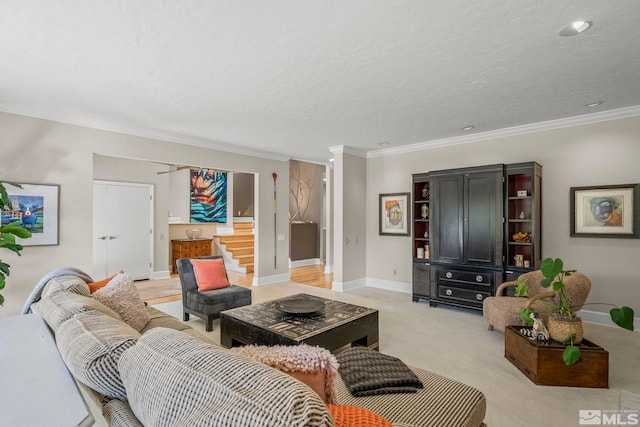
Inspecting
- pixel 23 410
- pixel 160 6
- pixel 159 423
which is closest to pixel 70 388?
pixel 23 410

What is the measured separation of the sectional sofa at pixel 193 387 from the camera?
719 mm

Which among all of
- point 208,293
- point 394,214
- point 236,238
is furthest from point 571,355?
point 236,238

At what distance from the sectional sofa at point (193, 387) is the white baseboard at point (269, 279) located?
15.0ft

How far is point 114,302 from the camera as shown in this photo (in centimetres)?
238

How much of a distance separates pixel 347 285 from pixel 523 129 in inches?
144

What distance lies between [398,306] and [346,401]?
3.44m

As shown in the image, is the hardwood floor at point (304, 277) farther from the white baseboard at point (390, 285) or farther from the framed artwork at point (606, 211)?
the framed artwork at point (606, 211)

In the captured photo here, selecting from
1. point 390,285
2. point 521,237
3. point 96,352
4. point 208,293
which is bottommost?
point 390,285

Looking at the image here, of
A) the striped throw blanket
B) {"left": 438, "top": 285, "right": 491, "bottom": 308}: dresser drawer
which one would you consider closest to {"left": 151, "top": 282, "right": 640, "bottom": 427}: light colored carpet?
{"left": 438, "top": 285, "right": 491, "bottom": 308}: dresser drawer

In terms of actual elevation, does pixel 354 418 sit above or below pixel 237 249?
above

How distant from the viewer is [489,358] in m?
3.10

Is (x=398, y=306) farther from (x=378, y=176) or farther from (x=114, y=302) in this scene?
(x=114, y=302)

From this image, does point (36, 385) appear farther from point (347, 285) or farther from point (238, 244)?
point (238, 244)

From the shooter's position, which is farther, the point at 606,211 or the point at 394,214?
the point at 394,214
